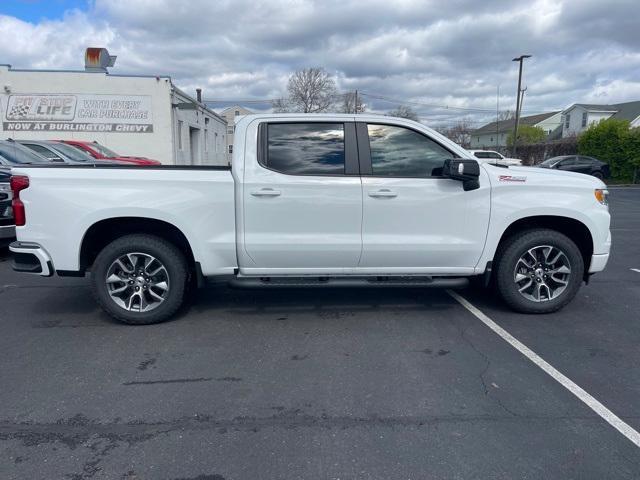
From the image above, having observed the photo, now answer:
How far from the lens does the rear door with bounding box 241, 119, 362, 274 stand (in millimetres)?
4578

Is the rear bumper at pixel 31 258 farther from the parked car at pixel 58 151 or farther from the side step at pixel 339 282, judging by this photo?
the parked car at pixel 58 151

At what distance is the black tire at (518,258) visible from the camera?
4906 millimetres

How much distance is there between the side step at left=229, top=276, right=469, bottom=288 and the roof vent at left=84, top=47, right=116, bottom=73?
21.8 meters

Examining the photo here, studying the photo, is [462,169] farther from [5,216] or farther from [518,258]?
[5,216]

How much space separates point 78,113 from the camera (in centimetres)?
2233

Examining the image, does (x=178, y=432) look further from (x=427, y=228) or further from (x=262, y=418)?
(x=427, y=228)

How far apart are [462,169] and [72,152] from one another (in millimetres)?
12942

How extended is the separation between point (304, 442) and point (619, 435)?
1891 millimetres

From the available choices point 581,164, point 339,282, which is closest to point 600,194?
point 339,282

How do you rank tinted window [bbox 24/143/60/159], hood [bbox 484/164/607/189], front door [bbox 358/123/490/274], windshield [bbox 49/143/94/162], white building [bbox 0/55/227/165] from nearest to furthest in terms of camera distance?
front door [bbox 358/123/490/274] < hood [bbox 484/164/607/189] < tinted window [bbox 24/143/60/159] < windshield [bbox 49/143/94/162] < white building [bbox 0/55/227/165]

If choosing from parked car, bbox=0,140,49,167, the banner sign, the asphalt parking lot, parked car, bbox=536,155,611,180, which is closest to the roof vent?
the banner sign

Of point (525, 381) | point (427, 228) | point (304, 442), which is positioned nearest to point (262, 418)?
point (304, 442)

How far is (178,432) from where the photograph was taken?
2.97 metres

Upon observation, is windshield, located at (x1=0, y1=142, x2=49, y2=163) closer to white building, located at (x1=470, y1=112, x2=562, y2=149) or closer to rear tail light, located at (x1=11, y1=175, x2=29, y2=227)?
rear tail light, located at (x1=11, y1=175, x2=29, y2=227)
